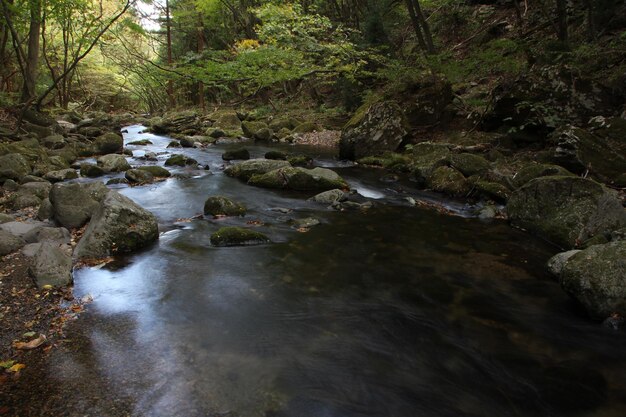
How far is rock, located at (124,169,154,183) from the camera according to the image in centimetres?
1042

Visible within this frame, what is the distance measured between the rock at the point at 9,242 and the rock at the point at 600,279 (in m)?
7.43

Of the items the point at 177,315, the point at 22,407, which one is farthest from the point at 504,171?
the point at 22,407

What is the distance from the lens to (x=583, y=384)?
12.0ft

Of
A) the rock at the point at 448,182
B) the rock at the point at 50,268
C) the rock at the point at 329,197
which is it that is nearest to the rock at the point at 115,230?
the rock at the point at 50,268

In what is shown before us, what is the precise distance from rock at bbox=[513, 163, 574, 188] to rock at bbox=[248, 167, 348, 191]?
161 inches

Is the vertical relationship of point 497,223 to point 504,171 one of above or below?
below

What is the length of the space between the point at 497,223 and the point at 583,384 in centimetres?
456

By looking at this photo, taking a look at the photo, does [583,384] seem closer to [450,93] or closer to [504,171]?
[504,171]

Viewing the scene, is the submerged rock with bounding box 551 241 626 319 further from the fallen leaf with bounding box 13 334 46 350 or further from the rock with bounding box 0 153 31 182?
the rock with bounding box 0 153 31 182

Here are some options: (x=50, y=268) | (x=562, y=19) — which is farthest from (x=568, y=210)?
(x=562, y=19)

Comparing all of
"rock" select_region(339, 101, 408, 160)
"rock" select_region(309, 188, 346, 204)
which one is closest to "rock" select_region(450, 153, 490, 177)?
"rock" select_region(309, 188, 346, 204)

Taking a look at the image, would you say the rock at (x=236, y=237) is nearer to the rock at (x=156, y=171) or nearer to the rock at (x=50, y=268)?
the rock at (x=50, y=268)

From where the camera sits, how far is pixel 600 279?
448cm

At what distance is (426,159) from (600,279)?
282 inches
